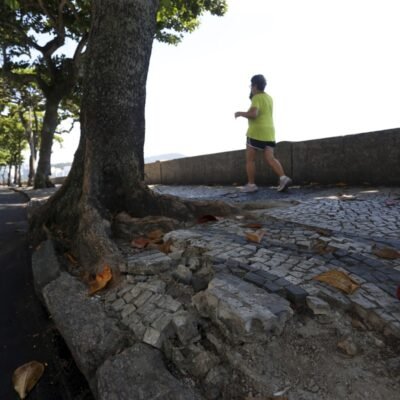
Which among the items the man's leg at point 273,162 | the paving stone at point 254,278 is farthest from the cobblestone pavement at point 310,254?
the man's leg at point 273,162

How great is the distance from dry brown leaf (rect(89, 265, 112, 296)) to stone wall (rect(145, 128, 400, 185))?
5190mm

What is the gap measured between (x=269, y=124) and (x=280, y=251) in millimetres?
3877

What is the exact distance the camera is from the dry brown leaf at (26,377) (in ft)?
5.85

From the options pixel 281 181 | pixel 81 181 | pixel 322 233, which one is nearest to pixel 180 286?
pixel 322 233

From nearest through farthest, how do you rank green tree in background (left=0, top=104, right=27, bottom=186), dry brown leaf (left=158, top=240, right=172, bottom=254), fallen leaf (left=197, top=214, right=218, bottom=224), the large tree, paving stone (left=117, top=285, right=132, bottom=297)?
paving stone (left=117, top=285, right=132, bottom=297)
dry brown leaf (left=158, top=240, right=172, bottom=254)
the large tree
fallen leaf (left=197, top=214, right=218, bottom=224)
green tree in background (left=0, top=104, right=27, bottom=186)

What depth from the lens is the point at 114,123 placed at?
3.49 meters

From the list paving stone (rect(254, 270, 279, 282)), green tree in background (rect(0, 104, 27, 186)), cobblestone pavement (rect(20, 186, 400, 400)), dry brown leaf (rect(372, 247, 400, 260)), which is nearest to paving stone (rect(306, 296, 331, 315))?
cobblestone pavement (rect(20, 186, 400, 400))

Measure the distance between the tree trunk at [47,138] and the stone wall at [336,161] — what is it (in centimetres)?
941

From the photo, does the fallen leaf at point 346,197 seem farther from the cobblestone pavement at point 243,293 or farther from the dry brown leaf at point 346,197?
the cobblestone pavement at point 243,293

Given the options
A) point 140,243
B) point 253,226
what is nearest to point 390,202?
point 253,226

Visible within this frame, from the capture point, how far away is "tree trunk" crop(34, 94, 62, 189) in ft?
48.0

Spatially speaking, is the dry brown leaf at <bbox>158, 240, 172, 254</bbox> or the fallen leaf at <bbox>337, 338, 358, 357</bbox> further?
the dry brown leaf at <bbox>158, 240, 172, 254</bbox>

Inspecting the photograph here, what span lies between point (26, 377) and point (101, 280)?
767mm

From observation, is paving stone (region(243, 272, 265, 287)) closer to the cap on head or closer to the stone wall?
the cap on head
